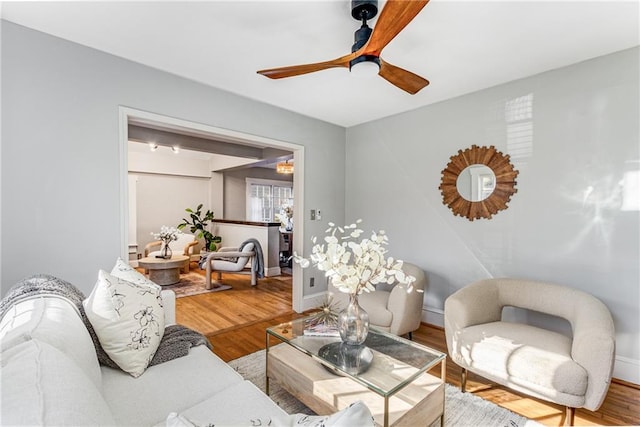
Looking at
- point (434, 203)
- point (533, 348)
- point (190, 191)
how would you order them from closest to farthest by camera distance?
1. point (533, 348)
2. point (434, 203)
3. point (190, 191)

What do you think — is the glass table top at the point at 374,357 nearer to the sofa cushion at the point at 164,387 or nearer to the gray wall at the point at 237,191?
the sofa cushion at the point at 164,387

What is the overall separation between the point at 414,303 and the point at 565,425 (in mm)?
1191

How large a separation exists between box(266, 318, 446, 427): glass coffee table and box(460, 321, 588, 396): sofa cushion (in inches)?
17.1

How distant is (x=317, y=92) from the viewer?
9.86 ft

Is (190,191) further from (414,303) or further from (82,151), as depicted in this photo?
(414,303)

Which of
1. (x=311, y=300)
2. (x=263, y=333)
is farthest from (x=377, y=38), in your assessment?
(x=311, y=300)

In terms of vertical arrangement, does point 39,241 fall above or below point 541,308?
above

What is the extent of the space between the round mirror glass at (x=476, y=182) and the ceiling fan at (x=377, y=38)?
4.12 ft

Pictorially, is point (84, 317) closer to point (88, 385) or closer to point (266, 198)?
point (88, 385)

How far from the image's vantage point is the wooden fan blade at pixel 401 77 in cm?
188

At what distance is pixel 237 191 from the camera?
25.9ft

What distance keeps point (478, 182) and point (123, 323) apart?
121 inches

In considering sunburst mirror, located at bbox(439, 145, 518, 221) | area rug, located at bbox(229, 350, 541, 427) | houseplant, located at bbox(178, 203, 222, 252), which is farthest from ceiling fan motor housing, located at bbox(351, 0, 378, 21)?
houseplant, located at bbox(178, 203, 222, 252)

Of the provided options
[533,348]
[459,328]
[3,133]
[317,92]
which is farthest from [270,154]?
[533,348]
